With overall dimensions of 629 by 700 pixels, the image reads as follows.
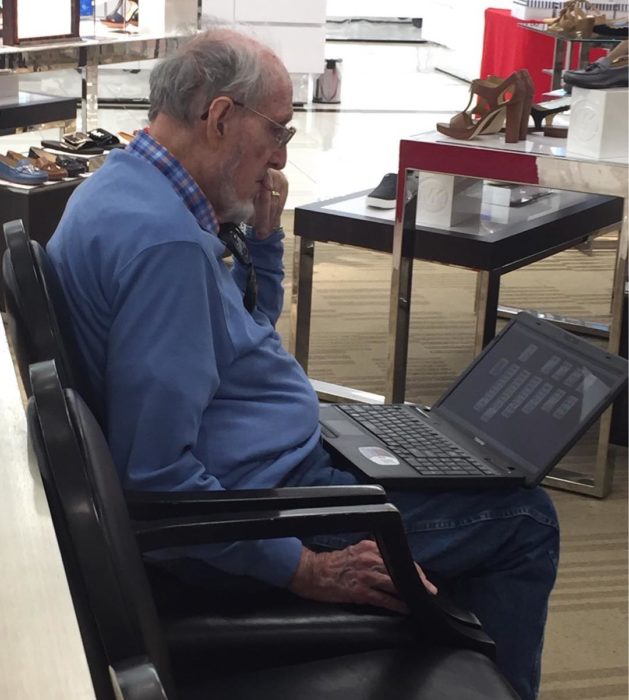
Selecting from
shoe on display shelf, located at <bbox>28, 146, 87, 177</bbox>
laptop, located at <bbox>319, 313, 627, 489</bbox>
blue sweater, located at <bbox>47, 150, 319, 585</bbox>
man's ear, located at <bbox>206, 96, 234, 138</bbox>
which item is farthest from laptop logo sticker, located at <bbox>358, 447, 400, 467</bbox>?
shoe on display shelf, located at <bbox>28, 146, 87, 177</bbox>

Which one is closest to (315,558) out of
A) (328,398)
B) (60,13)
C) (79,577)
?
(79,577)

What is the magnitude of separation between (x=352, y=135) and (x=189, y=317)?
747cm

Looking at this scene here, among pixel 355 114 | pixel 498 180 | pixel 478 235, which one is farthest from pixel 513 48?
pixel 498 180

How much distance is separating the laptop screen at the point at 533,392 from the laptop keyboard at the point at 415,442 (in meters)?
0.07

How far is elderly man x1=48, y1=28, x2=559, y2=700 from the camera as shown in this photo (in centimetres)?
158

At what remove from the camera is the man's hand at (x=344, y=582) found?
5.33 ft

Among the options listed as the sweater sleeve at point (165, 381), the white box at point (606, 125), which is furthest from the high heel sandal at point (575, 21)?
the sweater sleeve at point (165, 381)

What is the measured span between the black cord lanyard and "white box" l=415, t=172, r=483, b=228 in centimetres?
144

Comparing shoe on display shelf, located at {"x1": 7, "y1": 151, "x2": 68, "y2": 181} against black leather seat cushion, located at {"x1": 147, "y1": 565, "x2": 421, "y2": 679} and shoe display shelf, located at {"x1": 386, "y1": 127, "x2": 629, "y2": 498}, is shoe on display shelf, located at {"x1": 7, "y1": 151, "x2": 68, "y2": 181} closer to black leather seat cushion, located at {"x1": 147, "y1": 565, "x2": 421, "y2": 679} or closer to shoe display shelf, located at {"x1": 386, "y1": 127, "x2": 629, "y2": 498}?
shoe display shelf, located at {"x1": 386, "y1": 127, "x2": 629, "y2": 498}

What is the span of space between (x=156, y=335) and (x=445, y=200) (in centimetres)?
203

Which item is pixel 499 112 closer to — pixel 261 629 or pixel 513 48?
pixel 261 629

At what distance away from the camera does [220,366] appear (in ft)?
5.72

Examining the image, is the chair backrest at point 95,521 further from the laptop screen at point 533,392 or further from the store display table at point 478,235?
the store display table at point 478,235

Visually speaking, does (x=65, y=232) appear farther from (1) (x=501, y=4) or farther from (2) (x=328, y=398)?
(1) (x=501, y=4)
